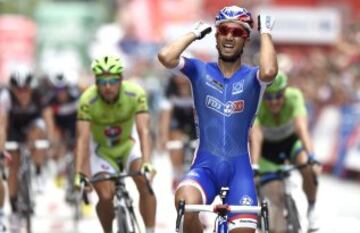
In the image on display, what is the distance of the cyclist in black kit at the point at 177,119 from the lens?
1516cm

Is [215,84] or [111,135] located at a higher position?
[215,84]

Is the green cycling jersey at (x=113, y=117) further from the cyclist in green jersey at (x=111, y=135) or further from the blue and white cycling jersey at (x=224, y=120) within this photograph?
the blue and white cycling jersey at (x=224, y=120)

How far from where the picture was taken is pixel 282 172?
11.3 m

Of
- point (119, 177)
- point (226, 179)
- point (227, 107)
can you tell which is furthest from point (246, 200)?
point (119, 177)

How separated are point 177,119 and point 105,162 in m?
4.43

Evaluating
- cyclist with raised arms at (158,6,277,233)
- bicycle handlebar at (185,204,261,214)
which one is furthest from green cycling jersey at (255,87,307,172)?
bicycle handlebar at (185,204,261,214)

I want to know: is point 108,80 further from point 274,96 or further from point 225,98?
point 225,98

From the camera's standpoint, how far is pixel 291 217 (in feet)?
35.8

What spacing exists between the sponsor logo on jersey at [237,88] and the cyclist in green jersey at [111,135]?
1.84m

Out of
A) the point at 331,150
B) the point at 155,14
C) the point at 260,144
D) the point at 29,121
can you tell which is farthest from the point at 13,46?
the point at 260,144

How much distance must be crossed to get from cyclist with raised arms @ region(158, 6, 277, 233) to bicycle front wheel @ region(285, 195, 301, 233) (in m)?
2.24

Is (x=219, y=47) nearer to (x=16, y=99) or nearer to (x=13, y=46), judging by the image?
(x=16, y=99)

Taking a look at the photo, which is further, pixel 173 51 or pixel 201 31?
pixel 201 31

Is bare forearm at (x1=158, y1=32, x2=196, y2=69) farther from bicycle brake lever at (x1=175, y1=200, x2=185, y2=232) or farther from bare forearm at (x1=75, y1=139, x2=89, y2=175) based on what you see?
bare forearm at (x1=75, y1=139, x2=89, y2=175)
